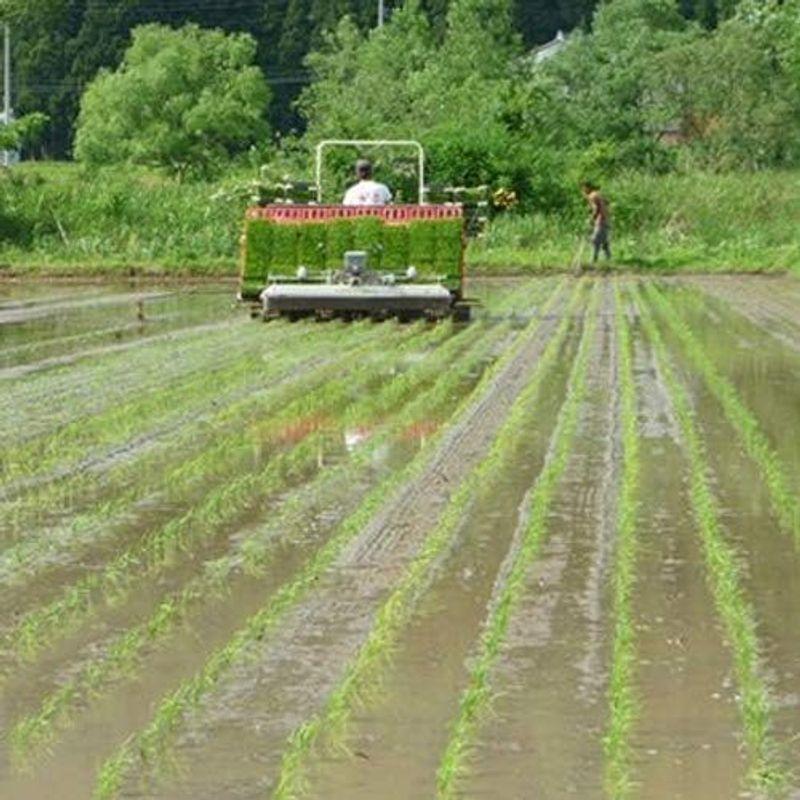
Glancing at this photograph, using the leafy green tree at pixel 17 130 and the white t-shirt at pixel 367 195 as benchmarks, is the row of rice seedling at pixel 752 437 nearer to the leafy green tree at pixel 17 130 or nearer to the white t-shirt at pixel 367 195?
the white t-shirt at pixel 367 195

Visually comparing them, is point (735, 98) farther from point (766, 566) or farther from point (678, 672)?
point (678, 672)

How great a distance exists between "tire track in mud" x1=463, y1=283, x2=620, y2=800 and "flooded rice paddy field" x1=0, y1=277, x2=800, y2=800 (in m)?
0.01

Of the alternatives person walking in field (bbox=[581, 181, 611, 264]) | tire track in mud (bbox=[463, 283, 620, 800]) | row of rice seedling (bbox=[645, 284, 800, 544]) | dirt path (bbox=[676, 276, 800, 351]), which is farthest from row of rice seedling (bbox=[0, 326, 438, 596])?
person walking in field (bbox=[581, 181, 611, 264])

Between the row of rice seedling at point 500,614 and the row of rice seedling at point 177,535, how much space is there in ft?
3.55

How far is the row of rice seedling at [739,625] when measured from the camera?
4.75m

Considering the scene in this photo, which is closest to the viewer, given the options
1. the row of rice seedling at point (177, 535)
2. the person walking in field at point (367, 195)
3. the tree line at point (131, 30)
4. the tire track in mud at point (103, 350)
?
the row of rice seedling at point (177, 535)

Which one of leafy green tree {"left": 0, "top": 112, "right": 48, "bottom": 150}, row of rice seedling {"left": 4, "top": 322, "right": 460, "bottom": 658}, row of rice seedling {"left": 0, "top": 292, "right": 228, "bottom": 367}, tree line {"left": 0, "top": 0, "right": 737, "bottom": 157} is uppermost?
tree line {"left": 0, "top": 0, "right": 737, "bottom": 157}

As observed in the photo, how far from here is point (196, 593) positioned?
6.59 m

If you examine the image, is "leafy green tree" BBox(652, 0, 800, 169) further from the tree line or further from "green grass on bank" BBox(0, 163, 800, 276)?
the tree line

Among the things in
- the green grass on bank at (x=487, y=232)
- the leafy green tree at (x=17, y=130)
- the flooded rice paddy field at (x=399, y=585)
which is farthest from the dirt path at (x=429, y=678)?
the leafy green tree at (x=17, y=130)

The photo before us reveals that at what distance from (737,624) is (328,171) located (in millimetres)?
29352

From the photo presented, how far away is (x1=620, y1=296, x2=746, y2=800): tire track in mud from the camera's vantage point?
183 inches

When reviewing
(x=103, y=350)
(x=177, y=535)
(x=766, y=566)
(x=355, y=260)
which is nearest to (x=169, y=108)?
(x=355, y=260)

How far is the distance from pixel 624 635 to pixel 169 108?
68293mm
